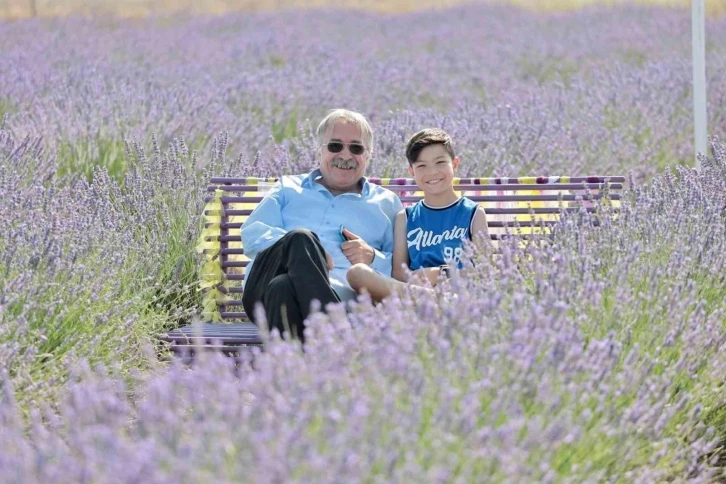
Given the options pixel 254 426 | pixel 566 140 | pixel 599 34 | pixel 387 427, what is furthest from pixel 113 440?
pixel 599 34

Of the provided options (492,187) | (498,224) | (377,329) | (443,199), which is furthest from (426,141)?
(377,329)

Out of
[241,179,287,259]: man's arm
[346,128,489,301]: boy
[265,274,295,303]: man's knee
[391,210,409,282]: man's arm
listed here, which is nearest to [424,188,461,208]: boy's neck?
[346,128,489,301]: boy

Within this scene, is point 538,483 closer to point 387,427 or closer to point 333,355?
point 387,427

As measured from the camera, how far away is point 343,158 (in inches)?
146

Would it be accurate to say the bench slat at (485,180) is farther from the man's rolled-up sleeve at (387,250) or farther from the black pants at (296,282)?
the black pants at (296,282)

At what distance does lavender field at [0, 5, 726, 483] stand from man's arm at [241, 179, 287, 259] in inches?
14.5

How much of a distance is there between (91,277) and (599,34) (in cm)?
1062

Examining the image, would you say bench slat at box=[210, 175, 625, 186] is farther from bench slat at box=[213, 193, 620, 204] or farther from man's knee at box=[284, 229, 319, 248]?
man's knee at box=[284, 229, 319, 248]

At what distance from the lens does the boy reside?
3672 mm

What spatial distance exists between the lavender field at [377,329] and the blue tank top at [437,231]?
1.33 feet

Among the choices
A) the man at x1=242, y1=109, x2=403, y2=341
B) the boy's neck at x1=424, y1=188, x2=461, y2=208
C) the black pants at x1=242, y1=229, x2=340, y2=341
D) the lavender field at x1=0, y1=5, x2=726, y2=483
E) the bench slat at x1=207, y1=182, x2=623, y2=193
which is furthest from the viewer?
the bench slat at x1=207, y1=182, x2=623, y2=193

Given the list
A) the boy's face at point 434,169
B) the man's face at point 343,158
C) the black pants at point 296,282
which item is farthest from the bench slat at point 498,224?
the black pants at point 296,282

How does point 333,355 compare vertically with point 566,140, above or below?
below

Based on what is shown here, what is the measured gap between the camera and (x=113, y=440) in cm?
167
